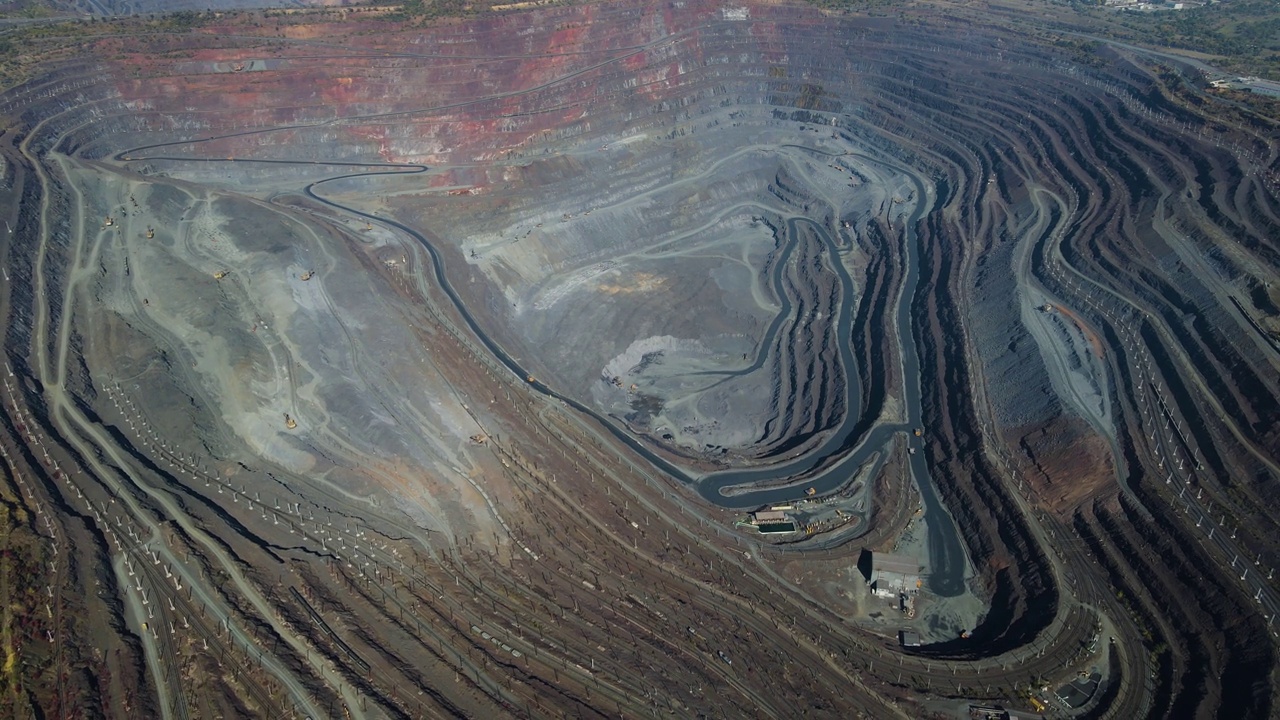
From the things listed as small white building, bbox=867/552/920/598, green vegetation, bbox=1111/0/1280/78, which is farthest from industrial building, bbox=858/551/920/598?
green vegetation, bbox=1111/0/1280/78

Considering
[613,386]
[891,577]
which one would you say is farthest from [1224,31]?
[891,577]

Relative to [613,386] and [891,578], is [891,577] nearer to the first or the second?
[891,578]

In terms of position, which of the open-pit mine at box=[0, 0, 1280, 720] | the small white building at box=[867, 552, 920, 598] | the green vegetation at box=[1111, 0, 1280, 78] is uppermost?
the green vegetation at box=[1111, 0, 1280, 78]

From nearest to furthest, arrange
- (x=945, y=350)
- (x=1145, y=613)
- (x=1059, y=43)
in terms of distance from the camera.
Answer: (x=1145, y=613) → (x=945, y=350) → (x=1059, y=43)

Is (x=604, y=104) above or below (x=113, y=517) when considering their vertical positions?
above

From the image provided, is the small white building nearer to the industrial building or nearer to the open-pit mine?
the industrial building

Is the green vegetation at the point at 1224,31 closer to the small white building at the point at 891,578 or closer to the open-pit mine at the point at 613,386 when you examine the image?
the open-pit mine at the point at 613,386

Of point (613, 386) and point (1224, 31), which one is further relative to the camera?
point (1224, 31)

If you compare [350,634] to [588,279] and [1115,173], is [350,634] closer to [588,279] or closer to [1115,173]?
[588,279]

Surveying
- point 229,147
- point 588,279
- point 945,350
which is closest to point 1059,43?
point 945,350
